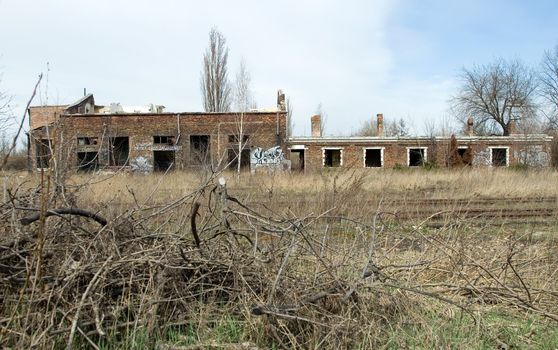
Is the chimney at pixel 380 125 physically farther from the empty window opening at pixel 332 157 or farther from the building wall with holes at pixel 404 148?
the empty window opening at pixel 332 157

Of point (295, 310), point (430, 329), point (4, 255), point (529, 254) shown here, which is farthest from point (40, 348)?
point (529, 254)

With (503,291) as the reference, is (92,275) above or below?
above

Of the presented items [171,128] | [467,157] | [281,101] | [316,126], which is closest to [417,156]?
[467,157]

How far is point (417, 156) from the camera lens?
43.1m

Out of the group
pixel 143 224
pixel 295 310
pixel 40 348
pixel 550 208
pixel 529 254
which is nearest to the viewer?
pixel 40 348

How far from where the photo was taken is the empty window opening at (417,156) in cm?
4175

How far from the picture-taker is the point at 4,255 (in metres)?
3.20

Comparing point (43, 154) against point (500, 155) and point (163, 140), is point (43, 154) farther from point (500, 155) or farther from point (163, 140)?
point (500, 155)

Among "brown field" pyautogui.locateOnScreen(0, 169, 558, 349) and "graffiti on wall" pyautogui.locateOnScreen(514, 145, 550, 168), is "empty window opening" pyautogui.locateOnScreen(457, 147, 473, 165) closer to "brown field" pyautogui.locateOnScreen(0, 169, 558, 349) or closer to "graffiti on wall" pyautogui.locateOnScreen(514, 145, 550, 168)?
"graffiti on wall" pyautogui.locateOnScreen(514, 145, 550, 168)

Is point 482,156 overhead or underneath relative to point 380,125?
underneath

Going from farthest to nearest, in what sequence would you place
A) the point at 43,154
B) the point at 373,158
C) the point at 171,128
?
the point at 373,158
the point at 171,128
the point at 43,154

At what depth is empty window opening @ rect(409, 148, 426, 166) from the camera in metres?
41.8

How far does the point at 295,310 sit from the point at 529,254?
3183mm

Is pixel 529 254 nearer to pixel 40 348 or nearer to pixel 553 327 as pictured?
pixel 553 327
